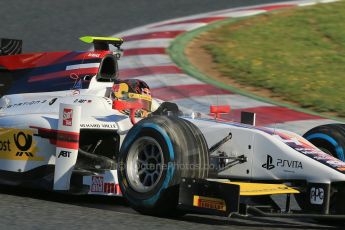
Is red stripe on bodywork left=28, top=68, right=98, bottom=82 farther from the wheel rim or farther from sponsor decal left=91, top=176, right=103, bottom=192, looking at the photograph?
the wheel rim

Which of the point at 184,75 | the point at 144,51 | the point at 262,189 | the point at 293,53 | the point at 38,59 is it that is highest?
the point at 293,53

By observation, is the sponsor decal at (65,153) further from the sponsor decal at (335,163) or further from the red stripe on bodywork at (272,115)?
the red stripe on bodywork at (272,115)

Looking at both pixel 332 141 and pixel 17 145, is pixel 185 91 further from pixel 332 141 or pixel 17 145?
pixel 332 141

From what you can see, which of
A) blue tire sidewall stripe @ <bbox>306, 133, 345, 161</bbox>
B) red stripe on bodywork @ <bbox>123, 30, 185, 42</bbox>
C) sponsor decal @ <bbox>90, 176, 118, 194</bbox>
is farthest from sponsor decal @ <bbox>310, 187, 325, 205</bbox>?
red stripe on bodywork @ <bbox>123, 30, 185, 42</bbox>

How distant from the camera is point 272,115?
975cm

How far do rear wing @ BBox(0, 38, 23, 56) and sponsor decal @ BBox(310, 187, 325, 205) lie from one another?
140 inches

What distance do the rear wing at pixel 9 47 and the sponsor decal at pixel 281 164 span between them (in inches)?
124

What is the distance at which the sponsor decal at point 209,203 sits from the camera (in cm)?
557

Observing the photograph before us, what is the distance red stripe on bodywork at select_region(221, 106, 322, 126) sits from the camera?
31.4 feet

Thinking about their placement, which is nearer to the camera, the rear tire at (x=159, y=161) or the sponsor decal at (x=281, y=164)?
the rear tire at (x=159, y=161)

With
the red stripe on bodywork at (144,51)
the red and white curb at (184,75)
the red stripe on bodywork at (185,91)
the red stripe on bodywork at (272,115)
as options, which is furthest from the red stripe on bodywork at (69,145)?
the red stripe on bodywork at (144,51)

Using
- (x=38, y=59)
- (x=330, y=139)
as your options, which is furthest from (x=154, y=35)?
(x=330, y=139)

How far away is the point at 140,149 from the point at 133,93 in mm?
1316

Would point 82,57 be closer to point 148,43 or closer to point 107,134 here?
point 107,134
